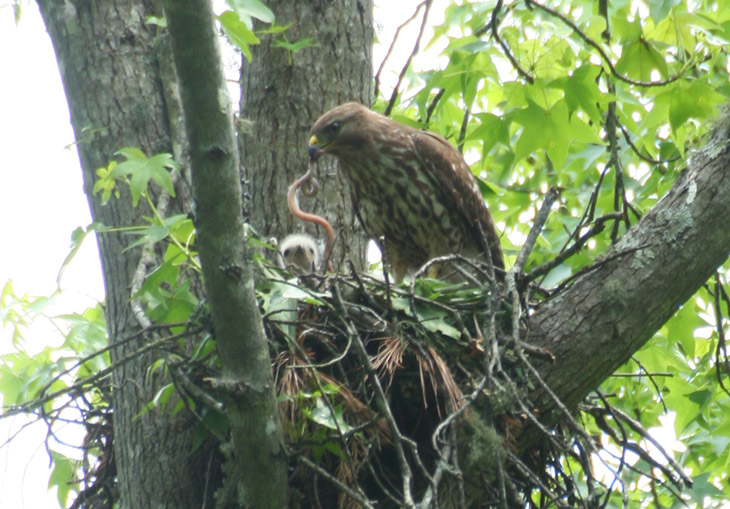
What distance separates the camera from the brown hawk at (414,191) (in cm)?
445

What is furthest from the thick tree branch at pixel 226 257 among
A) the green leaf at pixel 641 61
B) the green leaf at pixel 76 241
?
the green leaf at pixel 641 61

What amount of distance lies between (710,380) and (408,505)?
2.49 meters

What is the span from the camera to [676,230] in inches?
122

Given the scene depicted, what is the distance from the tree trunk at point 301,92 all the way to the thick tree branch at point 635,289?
4.27 ft

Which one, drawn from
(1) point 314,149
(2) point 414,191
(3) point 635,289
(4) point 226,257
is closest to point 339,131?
(1) point 314,149

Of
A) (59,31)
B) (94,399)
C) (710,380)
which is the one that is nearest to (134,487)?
(94,399)

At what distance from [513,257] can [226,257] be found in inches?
113

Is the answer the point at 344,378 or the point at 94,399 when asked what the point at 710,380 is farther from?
the point at 94,399

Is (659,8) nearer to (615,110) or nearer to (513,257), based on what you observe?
(615,110)

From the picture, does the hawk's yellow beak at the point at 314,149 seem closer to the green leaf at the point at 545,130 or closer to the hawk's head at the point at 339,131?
the hawk's head at the point at 339,131

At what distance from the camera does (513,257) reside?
5.11m

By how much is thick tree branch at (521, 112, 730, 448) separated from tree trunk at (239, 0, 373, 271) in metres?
1.30

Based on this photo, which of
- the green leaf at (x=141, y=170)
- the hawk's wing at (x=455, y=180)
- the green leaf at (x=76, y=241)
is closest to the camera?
the green leaf at (x=141, y=170)

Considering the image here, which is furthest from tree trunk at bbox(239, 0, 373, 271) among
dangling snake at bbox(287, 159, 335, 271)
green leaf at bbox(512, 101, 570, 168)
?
green leaf at bbox(512, 101, 570, 168)
